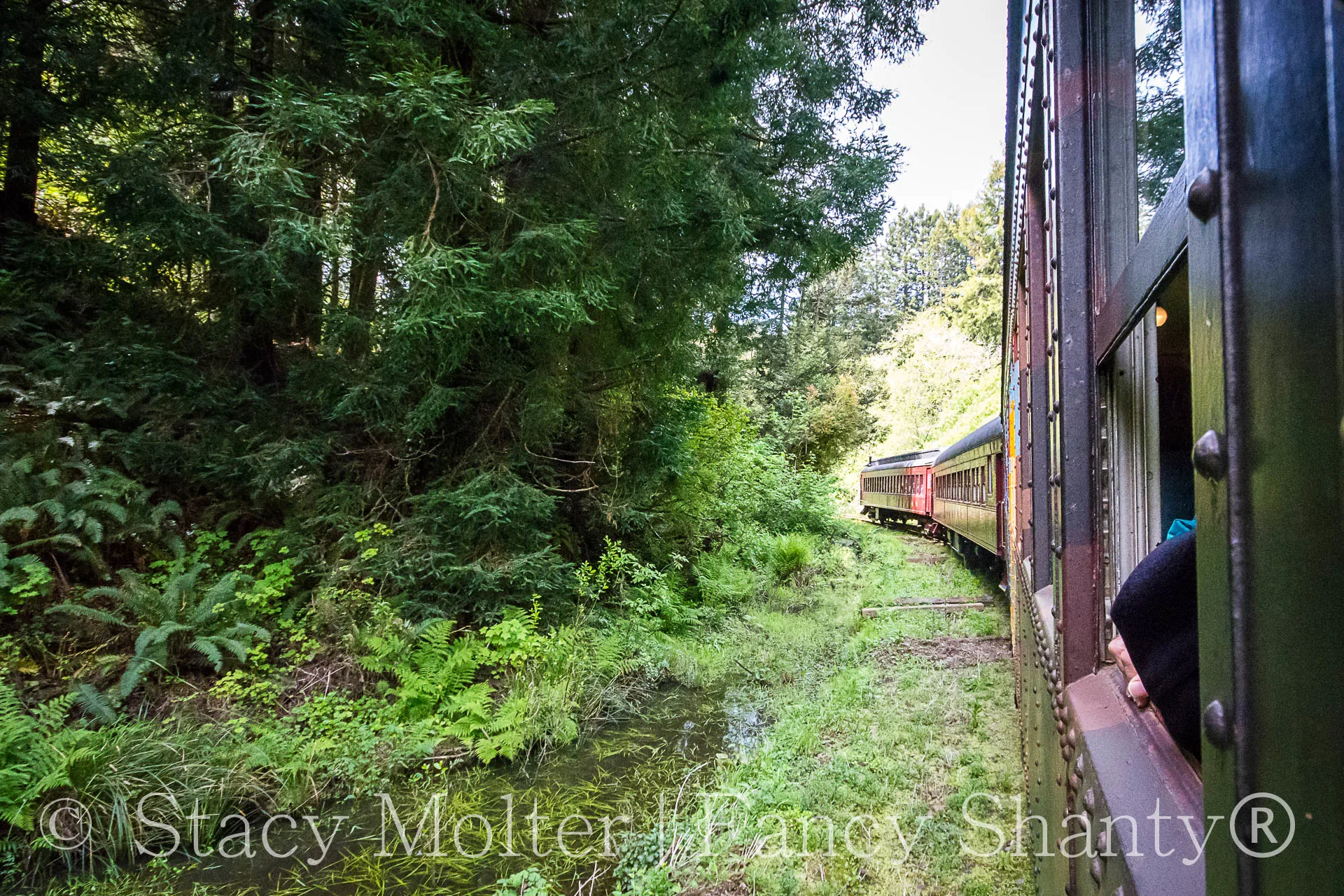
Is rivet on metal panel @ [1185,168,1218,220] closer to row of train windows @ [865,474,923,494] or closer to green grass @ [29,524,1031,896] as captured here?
green grass @ [29,524,1031,896]

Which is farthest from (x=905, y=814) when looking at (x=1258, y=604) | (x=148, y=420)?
(x=148, y=420)

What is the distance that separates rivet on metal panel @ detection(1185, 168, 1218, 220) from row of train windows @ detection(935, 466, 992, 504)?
26.7 feet

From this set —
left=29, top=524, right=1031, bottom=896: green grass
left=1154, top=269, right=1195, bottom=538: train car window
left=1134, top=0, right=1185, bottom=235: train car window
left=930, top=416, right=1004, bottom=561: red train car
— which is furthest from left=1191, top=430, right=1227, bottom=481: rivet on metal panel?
left=930, top=416, right=1004, bottom=561: red train car

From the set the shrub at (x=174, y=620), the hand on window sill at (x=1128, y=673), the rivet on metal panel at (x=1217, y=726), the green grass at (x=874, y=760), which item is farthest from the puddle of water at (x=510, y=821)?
the rivet on metal panel at (x=1217, y=726)

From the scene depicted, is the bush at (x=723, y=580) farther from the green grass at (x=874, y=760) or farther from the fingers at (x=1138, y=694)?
the fingers at (x=1138, y=694)

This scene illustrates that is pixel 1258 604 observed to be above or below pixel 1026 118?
below

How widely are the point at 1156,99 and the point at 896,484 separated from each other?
796 inches

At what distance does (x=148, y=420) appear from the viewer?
569 centimetres

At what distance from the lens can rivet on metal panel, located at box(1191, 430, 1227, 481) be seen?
0.43 metres

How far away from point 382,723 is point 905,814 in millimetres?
3698

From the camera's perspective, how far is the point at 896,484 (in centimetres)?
2028

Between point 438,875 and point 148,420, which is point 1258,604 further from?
point 148,420

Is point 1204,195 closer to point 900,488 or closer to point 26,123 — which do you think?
point 26,123

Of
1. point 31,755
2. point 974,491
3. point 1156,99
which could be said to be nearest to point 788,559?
point 974,491
